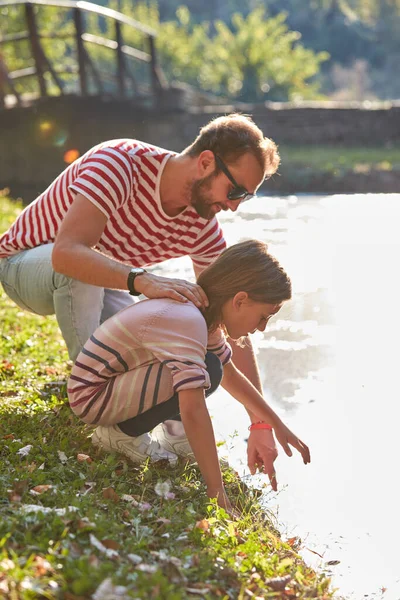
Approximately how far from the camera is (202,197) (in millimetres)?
3875

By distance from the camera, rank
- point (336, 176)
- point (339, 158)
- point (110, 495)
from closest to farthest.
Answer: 1. point (110, 495)
2. point (336, 176)
3. point (339, 158)

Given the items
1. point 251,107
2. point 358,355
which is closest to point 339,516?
point 358,355

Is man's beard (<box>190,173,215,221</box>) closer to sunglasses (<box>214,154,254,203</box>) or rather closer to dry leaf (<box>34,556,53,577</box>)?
sunglasses (<box>214,154,254,203</box>)

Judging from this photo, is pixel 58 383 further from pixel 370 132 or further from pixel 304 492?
pixel 370 132

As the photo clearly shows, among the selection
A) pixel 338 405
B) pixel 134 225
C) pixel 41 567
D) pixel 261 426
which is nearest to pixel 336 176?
pixel 338 405

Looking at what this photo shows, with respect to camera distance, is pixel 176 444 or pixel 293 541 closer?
pixel 293 541

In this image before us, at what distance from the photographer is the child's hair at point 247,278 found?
134 inches

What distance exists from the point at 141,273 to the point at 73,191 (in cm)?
72

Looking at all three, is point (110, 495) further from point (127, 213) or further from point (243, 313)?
point (127, 213)

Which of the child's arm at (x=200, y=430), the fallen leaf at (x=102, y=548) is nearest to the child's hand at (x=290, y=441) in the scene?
the child's arm at (x=200, y=430)

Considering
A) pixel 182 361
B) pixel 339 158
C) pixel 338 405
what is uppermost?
pixel 182 361

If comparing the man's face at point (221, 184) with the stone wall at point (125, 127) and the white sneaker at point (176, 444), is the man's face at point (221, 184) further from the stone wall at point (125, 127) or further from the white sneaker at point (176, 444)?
the stone wall at point (125, 127)

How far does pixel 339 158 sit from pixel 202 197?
13595 millimetres

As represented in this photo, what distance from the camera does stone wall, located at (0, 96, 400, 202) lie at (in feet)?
49.1
